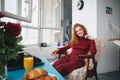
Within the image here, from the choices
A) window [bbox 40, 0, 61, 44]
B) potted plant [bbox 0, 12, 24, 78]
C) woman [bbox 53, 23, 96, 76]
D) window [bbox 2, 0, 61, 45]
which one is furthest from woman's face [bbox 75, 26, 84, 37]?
potted plant [bbox 0, 12, 24, 78]

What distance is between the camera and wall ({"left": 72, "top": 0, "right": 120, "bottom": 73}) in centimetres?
457

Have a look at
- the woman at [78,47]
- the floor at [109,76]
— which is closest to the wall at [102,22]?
the floor at [109,76]

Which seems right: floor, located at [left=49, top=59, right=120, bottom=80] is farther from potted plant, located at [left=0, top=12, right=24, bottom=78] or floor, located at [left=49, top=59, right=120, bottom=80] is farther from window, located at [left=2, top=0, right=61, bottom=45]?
potted plant, located at [left=0, top=12, right=24, bottom=78]

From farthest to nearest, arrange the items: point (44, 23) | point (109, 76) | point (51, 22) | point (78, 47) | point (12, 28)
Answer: point (51, 22)
point (44, 23)
point (109, 76)
point (78, 47)
point (12, 28)

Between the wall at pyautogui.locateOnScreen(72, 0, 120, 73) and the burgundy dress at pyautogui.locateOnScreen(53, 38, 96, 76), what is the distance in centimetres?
148

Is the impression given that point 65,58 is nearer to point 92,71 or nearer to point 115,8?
point 92,71

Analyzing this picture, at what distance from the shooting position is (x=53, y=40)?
211 inches

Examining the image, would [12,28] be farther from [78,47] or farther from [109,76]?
[109,76]

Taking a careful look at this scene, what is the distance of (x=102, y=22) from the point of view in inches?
184

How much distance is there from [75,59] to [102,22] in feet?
6.76

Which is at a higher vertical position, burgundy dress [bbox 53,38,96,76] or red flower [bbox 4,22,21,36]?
red flower [bbox 4,22,21,36]

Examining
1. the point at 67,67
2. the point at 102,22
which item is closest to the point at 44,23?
the point at 102,22

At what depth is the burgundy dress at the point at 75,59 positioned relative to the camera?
2.65 m

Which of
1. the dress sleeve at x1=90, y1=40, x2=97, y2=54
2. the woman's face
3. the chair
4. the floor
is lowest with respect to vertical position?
the floor
